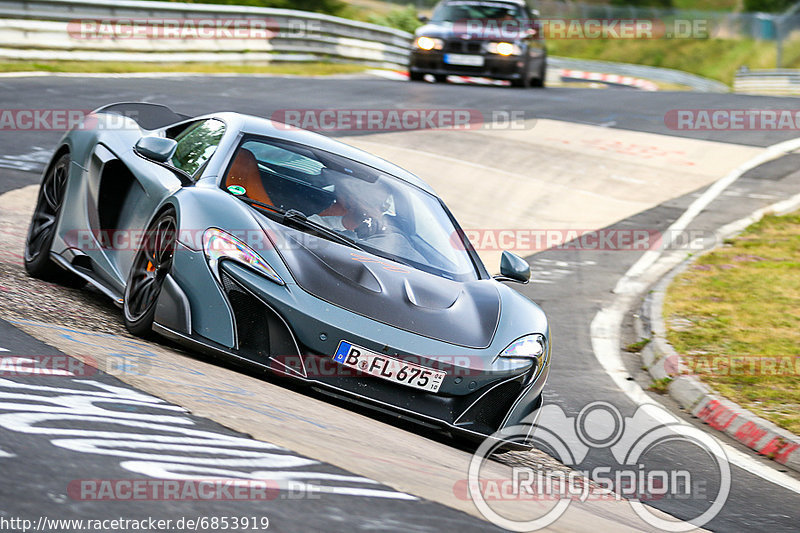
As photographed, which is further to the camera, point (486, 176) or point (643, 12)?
point (643, 12)

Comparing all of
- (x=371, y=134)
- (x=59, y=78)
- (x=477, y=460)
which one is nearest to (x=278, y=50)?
(x=59, y=78)

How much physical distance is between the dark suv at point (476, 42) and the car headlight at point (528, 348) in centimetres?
1618

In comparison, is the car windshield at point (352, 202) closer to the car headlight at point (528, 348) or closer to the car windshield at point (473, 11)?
the car headlight at point (528, 348)

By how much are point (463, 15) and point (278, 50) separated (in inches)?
187

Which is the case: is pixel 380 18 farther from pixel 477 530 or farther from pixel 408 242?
pixel 477 530

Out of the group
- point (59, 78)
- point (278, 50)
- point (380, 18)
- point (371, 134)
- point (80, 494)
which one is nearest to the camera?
point (80, 494)

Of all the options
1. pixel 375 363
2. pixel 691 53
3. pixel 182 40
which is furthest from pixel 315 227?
pixel 691 53

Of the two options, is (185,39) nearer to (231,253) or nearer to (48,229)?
Answer: (48,229)

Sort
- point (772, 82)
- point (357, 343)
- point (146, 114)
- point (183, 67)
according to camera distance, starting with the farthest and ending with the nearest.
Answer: point (772, 82)
point (183, 67)
point (146, 114)
point (357, 343)

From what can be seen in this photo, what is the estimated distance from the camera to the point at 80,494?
2.81 m

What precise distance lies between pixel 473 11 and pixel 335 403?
17.5 m

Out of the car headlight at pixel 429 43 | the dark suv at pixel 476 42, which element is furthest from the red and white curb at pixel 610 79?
the car headlight at pixel 429 43

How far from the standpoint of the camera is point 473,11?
21141mm

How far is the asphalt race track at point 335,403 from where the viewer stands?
301 centimetres
